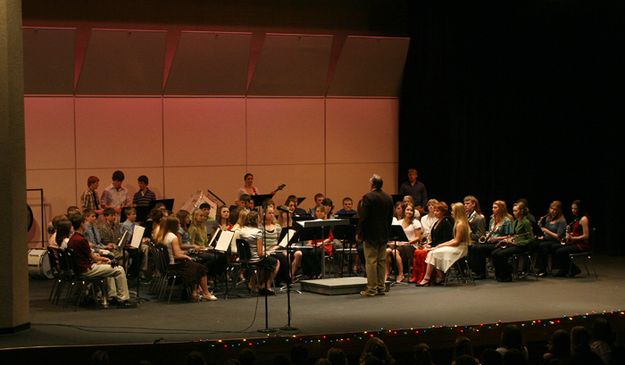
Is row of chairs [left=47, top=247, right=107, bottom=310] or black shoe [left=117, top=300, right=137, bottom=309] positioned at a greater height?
row of chairs [left=47, top=247, right=107, bottom=310]

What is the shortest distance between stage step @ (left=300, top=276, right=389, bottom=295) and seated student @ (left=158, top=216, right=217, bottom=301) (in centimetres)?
132

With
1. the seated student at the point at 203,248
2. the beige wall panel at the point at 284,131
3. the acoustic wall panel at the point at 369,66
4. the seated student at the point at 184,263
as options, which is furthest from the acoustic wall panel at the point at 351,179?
the seated student at the point at 184,263

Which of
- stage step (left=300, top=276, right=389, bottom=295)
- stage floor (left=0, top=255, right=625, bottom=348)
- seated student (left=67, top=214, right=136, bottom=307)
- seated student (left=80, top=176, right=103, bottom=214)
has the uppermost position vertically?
seated student (left=80, top=176, right=103, bottom=214)

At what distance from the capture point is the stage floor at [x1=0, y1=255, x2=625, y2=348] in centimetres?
909

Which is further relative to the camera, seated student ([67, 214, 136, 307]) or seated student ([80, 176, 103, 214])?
seated student ([80, 176, 103, 214])

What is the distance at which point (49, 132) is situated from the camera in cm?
1546

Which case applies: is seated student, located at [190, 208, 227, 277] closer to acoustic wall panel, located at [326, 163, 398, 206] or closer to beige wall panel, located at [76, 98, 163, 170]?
beige wall panel, located at [76, 98, 163, 170]

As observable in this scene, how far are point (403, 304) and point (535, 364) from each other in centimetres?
232

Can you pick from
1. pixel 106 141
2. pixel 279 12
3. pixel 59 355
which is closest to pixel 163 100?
pixel 106 141

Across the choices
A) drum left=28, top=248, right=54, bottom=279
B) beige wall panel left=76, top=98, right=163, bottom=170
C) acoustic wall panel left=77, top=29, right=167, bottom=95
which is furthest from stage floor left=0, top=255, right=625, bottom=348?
acoustic wall panel left=77, top=29, right=167, bottom=95

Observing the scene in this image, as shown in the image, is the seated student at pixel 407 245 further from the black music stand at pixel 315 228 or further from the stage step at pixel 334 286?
the black music stand at pixel 315 228

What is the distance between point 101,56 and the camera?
50.7 ft

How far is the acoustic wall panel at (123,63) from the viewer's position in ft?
50.5

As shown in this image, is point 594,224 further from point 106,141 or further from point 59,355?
point 59,355
